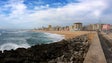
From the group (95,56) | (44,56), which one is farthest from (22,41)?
(95,56)

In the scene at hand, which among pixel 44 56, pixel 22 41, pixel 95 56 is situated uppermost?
pixel 95 56

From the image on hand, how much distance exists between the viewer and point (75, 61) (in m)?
7.04

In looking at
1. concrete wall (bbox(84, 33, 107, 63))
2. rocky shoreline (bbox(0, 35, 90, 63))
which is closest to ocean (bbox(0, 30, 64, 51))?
rocky shoreline (bbox(0, 35, 90, 63))

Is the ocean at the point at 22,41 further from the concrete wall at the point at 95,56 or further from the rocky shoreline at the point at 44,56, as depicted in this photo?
the concrete wall at the point at 95,56

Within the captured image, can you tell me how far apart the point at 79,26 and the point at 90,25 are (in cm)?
1163

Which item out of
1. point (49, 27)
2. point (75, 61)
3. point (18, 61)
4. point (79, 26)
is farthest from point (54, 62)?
point (49, 27)

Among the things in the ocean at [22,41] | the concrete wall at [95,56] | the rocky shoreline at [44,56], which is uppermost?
the concrete wall at [95,56]

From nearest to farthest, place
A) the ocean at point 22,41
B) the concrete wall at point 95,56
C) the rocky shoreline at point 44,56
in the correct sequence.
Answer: the concrete wall at point 95,56, the rocky shoreline at point 44,56, the ocean at point 22,41

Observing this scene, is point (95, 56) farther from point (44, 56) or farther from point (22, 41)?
point (22, 41)

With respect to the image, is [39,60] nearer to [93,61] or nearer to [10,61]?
[10,61]

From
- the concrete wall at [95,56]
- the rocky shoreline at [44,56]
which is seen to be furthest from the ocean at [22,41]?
the concrete wall at [95,56]

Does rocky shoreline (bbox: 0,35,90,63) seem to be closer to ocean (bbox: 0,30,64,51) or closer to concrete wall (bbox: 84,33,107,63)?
concrete wall (bbox: 84,33,107,63)

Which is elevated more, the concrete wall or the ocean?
the concrete wall

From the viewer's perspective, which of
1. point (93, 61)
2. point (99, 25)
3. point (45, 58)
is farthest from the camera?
point (99, 25)
